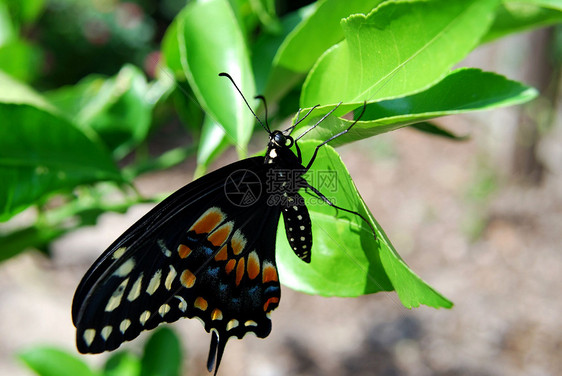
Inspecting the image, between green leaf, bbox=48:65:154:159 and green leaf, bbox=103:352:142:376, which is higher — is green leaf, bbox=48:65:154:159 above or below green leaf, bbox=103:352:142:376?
above

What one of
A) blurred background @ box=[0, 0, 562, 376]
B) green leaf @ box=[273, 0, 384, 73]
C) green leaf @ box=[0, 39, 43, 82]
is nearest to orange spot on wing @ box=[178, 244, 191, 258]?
green leaf @ box=[273, 0, 384, 73]

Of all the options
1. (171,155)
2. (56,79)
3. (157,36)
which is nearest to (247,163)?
(171,155)

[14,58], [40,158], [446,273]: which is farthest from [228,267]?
[446,273]

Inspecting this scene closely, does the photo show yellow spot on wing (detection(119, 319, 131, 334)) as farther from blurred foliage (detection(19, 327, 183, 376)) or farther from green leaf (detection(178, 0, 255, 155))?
blurred foliage (detection(19, 327, 183, 376))

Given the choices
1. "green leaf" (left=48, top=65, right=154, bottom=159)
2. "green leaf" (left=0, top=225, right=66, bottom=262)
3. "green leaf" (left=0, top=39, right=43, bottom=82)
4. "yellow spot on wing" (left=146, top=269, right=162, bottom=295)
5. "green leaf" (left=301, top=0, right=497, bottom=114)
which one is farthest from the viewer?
"green leaf" (left=0, top=39, right=43, bottom=82)

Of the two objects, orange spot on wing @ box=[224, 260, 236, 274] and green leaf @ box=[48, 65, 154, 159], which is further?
green leaf @ box=[48, 65, 154, 159]

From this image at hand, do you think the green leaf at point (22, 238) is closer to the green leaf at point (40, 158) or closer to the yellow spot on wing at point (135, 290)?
the green leaf at point (40, 158)

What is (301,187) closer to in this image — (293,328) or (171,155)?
(171,155)
